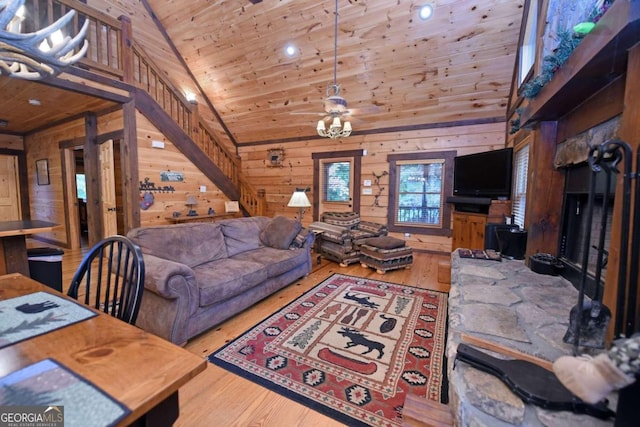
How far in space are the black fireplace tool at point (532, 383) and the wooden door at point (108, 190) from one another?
17.6 feet

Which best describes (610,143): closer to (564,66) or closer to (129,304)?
(564,66)

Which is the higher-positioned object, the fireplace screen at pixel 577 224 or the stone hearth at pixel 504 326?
the fireplace screen at pixel 577 224

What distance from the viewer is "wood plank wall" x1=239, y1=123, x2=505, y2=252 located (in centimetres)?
484

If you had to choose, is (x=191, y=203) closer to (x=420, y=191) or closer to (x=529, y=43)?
(x=420, y=191)

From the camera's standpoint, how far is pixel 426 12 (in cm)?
350

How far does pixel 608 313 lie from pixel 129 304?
2.19 metres

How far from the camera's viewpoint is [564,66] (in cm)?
170

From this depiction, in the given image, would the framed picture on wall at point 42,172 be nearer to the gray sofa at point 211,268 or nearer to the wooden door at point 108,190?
the wooden door at point 108,190

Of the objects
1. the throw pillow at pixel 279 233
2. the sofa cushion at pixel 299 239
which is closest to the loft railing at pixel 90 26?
the throw pillow at pixel 279 233

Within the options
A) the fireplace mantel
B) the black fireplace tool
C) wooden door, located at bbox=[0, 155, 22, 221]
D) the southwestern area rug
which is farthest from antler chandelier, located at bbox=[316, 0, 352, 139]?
wooden door, located at bbox=[0, 155, 22, 221]

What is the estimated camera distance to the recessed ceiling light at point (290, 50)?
4.51m

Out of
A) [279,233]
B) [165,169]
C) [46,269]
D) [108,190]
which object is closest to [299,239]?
[279,233]

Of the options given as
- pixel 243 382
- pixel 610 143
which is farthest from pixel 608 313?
pixel 243 382

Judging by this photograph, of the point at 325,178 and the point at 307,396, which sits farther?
the point at 325,178
